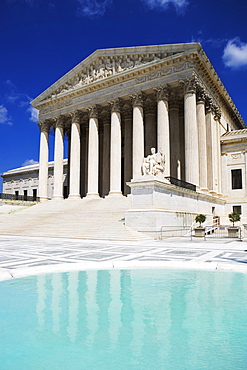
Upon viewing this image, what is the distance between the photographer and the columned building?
33469 millimetres

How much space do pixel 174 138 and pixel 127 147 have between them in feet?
25.1

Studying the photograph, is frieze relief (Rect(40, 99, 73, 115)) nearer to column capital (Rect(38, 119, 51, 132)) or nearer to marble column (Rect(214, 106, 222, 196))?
column capital (Rect(38, 119, 51, 132))

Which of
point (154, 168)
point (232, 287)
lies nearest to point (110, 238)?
point (154, 168)

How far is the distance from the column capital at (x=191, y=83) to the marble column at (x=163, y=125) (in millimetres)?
2416

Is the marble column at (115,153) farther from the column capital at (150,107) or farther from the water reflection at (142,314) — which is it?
the water reflection at (142,314)

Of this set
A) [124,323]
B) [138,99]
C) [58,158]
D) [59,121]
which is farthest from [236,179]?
[124,323]

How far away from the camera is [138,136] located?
1420 inches

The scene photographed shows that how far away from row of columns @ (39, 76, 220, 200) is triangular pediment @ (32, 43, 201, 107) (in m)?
3.44

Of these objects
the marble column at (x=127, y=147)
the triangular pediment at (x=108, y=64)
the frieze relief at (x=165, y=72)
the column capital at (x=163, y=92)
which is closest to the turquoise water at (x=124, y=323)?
the column capital at (x=163, y=92)

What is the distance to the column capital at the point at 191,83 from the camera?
32.6m

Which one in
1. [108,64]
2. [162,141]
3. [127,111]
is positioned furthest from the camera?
[127,111]

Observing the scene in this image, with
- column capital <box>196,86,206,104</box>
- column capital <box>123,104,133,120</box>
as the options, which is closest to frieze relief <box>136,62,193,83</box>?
column capital <box>196,86,206,104</box>

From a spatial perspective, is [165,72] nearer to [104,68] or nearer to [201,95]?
[201,95]

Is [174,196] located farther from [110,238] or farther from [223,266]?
[223,266]
